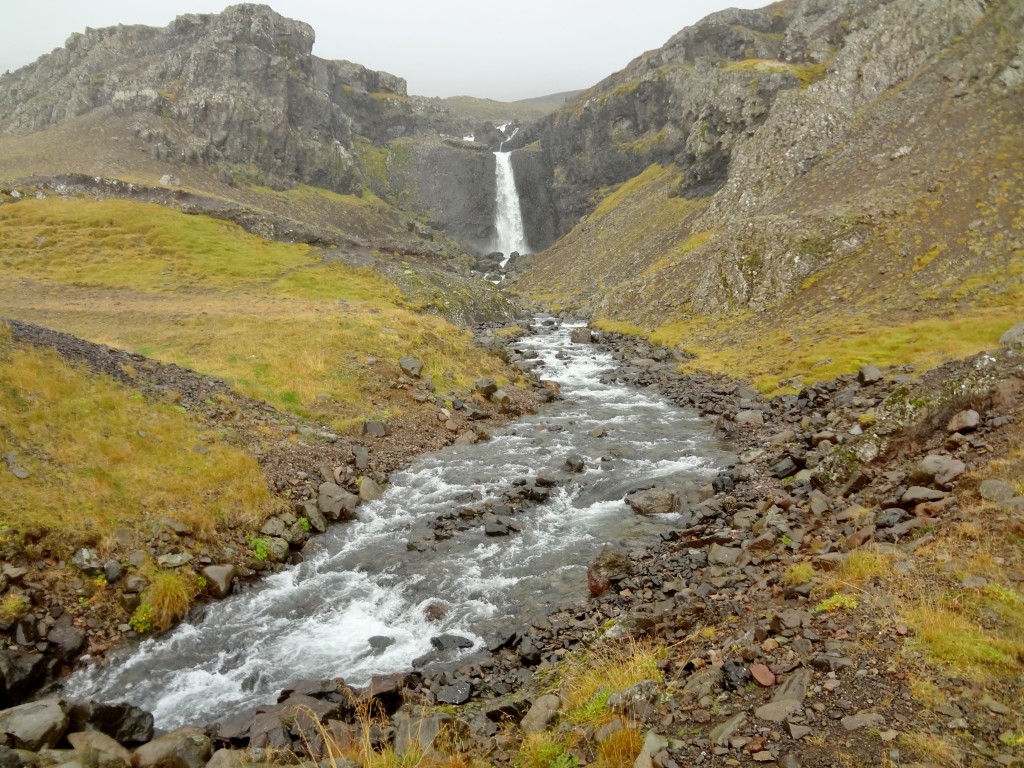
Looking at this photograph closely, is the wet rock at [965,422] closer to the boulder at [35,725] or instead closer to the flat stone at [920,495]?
the flat stone at [920,495]

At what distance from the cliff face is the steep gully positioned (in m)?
25.4

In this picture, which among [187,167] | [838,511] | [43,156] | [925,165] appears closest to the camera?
[838,511]

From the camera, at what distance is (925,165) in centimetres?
4581

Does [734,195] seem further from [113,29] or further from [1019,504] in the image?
[113,29]

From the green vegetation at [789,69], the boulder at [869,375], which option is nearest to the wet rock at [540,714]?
the boulder at [869,375]

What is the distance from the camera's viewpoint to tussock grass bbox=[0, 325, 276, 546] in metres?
14.6

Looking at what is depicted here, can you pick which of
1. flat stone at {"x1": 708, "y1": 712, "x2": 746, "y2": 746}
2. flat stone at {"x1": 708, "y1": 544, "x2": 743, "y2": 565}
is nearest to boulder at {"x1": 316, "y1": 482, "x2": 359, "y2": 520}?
flat stone at {"x1": 708, "y1": 544, "x2": 743, "y2": 565}

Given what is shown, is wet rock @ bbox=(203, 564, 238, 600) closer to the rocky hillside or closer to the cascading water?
the cascading water

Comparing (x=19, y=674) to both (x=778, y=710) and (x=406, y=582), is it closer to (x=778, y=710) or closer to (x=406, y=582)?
(x=406, y=582)

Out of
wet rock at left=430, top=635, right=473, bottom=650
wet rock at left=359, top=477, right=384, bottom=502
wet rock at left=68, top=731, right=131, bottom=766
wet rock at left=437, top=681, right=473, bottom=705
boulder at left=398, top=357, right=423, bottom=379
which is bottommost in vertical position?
wet rock at left=430, top=635, right=473, bottom=650

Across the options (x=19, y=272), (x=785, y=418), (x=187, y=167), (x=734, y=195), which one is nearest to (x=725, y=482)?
(x=785, y=418)

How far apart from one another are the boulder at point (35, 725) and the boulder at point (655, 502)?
1475 cm

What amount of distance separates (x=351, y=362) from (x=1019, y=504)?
2716 cm

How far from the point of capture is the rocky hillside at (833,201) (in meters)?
37.9
